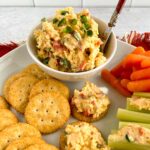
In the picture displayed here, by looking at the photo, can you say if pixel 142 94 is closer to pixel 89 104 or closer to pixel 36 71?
pixel 89 104

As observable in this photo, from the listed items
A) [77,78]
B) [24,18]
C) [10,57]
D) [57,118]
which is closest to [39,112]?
[57,118]

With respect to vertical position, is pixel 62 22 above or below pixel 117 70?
above

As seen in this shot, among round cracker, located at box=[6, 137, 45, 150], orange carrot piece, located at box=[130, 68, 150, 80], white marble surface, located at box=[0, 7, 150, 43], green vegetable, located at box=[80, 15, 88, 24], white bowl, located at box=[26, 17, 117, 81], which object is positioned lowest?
white marble surface, located at box=[0, 7, 150, 43]

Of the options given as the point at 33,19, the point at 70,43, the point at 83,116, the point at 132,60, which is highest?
the point at 70,43

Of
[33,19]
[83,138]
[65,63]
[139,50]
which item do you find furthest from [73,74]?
[33,19]

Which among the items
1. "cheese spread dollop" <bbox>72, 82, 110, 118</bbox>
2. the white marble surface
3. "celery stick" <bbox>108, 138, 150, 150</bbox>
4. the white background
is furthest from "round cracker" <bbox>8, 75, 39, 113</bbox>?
the white background

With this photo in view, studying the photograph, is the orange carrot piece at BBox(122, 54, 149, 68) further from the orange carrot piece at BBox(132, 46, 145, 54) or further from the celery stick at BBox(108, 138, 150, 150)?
the celery stick at BBox(108, 138, 150, 150)
